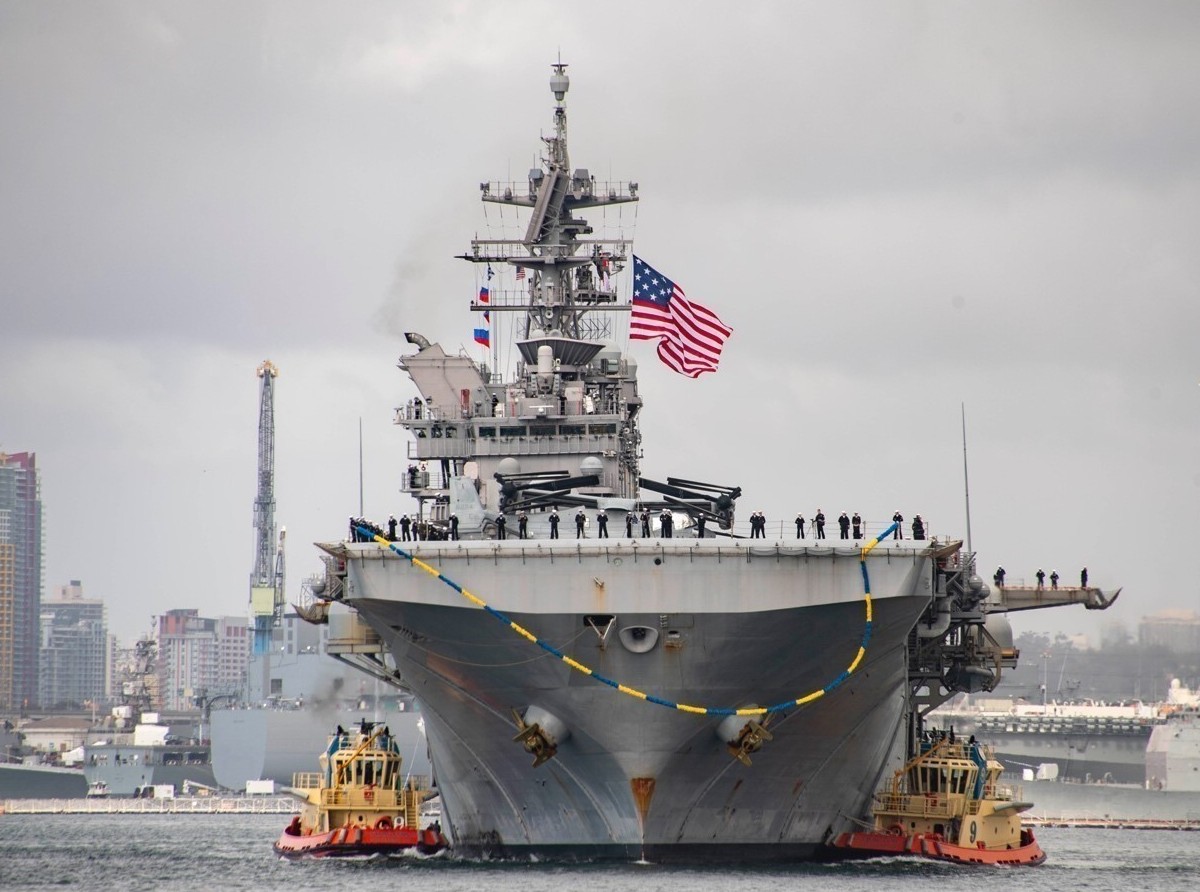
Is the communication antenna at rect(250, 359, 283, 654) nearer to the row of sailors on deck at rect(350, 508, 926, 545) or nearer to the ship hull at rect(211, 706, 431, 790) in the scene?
the ship hull at rect(211, 706, 431, 790)

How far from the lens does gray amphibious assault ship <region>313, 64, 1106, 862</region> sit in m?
29.1

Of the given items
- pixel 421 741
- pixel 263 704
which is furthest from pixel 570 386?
pixel 263 704

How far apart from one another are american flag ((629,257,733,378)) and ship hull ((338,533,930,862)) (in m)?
8.31

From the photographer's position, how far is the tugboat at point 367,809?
36.4m

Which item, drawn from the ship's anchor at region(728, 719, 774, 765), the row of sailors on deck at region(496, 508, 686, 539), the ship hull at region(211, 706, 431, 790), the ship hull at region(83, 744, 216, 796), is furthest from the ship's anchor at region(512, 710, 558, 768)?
the ship hull at region(83, 744, 216, 796)

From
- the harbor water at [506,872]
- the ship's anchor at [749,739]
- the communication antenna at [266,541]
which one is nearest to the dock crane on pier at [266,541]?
the communication antenna at [266,541]

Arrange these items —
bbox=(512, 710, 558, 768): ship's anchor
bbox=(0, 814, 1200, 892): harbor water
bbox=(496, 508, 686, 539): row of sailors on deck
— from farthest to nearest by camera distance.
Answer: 1. bbox=(496, 508, 686, 539): row of sailors on deck
2. bbox=(512, 710, 558, 768): ship's anchor
3. bbox=(0, 814, 1200, 892): harbor water

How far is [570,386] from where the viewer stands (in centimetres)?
4178

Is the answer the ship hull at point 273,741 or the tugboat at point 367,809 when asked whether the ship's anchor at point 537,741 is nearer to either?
the tugboat at point 367,809

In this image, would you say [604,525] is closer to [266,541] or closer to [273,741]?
[273,741]

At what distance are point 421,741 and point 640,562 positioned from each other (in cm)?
5982

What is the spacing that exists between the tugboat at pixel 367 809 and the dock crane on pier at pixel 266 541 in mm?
73850

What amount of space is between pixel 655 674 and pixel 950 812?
27.6 ft

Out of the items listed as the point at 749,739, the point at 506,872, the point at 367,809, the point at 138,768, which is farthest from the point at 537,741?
the point at 138,768
